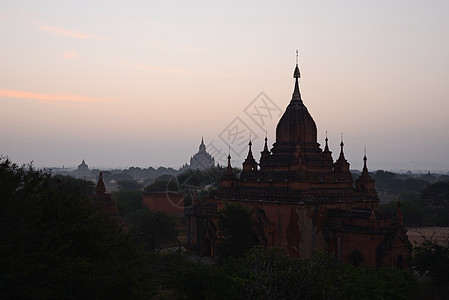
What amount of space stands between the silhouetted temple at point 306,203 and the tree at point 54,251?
49.0ft

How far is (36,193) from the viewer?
1575cm

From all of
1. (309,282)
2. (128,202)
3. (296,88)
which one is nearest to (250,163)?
(296,88)

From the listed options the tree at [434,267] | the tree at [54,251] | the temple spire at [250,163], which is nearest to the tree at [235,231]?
the temple spire at [250,163]

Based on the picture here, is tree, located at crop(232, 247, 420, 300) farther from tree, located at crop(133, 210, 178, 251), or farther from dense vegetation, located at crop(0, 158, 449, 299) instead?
tree, located at crop(133, 210, 178, 251)

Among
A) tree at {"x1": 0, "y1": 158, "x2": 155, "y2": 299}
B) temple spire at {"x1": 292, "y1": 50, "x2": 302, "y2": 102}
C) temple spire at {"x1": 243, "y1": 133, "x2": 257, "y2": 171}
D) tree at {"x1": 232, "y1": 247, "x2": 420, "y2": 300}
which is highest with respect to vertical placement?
temple spire at {"x1": 292, "y1": 50, "x2": 302, "y2": 102}

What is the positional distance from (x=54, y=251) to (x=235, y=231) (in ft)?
54.9

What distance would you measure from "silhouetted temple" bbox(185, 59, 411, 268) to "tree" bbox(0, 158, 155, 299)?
14930 mm

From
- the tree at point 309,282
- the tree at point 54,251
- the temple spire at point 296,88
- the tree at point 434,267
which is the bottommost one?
the tree at point 434,267

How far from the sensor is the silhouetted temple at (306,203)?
27094 millimetres

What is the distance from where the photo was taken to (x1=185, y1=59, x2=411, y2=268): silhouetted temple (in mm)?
27094

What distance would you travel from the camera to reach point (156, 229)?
41250 mm

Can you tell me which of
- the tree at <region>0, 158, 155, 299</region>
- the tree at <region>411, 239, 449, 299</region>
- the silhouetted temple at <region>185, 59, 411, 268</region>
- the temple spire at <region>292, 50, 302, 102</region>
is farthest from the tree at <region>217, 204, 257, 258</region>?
the tree at <region>0, 158, 155, 299</region>

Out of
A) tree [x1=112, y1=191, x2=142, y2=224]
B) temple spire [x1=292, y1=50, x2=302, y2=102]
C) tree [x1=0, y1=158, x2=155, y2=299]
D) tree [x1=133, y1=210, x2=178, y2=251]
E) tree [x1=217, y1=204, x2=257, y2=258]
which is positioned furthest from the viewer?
tree [x1=112, y1=191, x2=142, y2=224]

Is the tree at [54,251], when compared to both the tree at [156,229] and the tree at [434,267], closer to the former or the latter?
the tree at [434,267]
